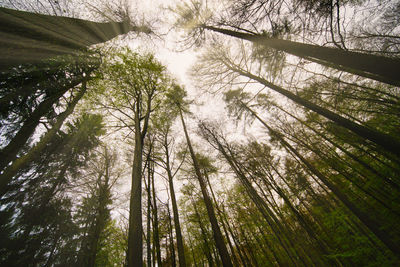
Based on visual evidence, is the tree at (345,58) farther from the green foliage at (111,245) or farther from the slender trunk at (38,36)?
the green foliage at (111,245)

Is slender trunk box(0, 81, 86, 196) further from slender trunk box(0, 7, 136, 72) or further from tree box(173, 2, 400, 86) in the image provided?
tree box(173, 2, 400, 86)

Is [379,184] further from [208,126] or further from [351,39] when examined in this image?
[208,126]

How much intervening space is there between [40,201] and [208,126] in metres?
9.45

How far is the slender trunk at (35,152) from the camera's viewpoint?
3.05 metres

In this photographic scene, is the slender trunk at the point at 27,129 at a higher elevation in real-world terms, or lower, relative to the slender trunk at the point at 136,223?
higher

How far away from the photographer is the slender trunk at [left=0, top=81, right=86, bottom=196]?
10.0ft

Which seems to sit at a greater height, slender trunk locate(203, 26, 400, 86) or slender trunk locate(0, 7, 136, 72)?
slender trunk locate(0, 7, 136, 72)

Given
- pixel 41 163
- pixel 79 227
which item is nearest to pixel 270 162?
pixel 41 163

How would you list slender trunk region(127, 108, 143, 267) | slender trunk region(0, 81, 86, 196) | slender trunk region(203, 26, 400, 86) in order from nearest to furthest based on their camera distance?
1. slender trunk region(203, 26, 400, 86)
2. slender trunk region(127, 108, 143, 267)
3. slender trunk region(0, 81, 86, 196)

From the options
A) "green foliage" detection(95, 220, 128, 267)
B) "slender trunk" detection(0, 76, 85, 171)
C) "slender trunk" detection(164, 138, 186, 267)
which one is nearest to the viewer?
"slender trunk" detection(0, 76, 85, 171)

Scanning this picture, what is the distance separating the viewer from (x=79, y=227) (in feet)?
31.6

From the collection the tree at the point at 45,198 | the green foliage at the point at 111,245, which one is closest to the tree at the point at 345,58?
the tree at the point at 45,198

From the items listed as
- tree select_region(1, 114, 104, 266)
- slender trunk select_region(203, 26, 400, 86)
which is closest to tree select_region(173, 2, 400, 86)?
slender trunk select_region(203, 26, 400, 86)

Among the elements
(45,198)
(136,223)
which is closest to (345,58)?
(136,223)
